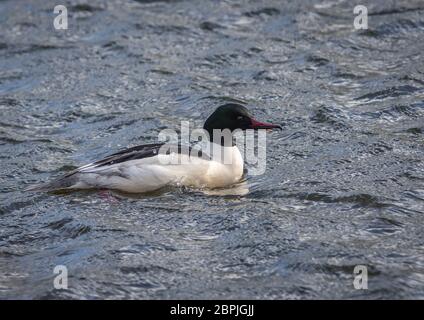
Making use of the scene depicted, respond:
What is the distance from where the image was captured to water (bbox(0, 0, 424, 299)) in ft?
25.1

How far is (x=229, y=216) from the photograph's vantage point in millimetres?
8797

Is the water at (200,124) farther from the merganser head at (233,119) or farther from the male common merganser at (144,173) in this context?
the merganser head at (233,119)

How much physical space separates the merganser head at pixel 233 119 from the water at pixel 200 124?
57 centimetres

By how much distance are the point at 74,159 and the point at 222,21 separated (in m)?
5.18

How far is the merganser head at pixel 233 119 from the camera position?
32.6ft

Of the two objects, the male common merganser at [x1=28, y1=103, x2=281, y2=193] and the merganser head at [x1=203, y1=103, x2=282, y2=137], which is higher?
the merganser head at [x1=203, y1=103, x2=282, y2=137]

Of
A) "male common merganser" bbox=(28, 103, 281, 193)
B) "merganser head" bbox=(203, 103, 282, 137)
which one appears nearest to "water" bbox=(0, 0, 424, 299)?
"male common merganser" bbox=(28, 103, 281, 193)

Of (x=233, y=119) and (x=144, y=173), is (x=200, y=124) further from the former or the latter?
(x=144, y=173)

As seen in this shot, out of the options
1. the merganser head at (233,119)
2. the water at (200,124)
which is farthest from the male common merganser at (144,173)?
the merganser head at (233,119)

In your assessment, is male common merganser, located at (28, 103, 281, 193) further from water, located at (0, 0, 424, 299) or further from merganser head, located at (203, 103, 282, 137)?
merganser head, located at (203, 103, 282, 137)

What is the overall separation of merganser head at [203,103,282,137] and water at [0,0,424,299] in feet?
1.88

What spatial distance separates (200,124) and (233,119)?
163 centimetres
